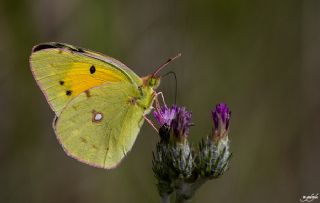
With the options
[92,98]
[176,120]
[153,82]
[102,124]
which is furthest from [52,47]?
[176,120]

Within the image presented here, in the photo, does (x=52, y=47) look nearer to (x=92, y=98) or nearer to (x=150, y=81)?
(x=92, y=98)

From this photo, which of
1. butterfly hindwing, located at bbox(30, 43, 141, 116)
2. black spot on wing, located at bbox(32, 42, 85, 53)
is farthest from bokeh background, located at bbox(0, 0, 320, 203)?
black spot on wing, located at bbox(32, 42, 85, 53)

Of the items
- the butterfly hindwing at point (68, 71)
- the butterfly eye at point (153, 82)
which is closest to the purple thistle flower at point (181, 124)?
the butterfly eye at point (153, 82)

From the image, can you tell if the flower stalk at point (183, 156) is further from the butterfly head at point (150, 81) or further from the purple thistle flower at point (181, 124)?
the butterfly head at point (150, 81)

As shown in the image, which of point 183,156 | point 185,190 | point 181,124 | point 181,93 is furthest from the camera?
point 181,93

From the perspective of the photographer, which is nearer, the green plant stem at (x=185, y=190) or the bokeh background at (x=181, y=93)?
the green plant stem at (x=185, y=190)

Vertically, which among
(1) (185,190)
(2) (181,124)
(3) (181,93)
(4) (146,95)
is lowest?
(3) (181,93)
